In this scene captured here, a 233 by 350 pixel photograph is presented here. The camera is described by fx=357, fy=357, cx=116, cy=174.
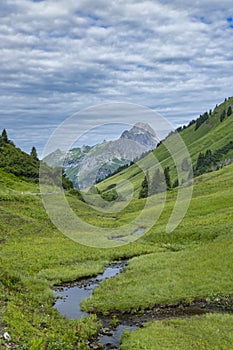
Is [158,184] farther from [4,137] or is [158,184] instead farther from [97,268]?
[97,268]

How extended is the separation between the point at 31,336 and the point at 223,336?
36.8 feet

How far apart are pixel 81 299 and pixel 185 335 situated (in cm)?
1138

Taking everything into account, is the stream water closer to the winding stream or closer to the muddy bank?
the winding stream

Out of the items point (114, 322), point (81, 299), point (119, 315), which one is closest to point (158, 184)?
point (81, 299)

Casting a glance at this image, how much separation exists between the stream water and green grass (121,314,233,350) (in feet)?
3.61

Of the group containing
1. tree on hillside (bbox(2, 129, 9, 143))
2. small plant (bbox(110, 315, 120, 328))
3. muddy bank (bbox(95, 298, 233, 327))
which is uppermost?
tree on hillside (bbox(2, 129, 9, 143))

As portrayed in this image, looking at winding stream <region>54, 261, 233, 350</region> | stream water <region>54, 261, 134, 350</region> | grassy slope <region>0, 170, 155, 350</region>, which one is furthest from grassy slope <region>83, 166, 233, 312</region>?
grassy slope <region>0, 170, 155, 350</region>

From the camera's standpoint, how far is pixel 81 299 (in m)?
30.6

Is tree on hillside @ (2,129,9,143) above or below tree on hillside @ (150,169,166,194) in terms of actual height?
above

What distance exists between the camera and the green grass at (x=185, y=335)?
20453mm

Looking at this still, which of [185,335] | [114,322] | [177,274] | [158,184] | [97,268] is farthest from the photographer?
[158,184]

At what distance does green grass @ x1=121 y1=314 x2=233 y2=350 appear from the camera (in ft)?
67.1

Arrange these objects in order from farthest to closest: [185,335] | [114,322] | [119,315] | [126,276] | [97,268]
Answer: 1. [97,268]
2. [126,276]
3. [119,315]
4. [114,322]
5. [185,335]

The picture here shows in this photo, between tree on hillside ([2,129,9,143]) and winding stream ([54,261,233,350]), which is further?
tree on hillside ([2,129,9,143])
